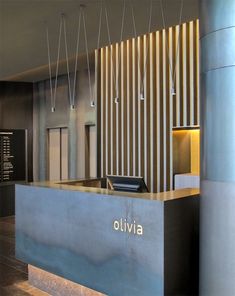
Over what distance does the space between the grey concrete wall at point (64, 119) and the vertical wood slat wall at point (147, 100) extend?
1479 mm

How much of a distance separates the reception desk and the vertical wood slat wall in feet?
9.06

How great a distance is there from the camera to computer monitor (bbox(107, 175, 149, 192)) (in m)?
4.04

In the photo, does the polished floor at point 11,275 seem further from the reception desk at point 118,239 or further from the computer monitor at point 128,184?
the computer monitor at point 128,184

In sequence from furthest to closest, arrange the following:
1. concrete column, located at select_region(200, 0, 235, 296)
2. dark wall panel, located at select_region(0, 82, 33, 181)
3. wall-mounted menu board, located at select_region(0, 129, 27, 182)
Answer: dark wall panel, located at select_region(0, 82, 33, 181) < wall-mounted menu board, located at select_region(0, 129, 27, 182) < concrete column, located at select_region(200, 0, 235, 296)

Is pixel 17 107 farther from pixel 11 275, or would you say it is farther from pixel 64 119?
pixel 11 275

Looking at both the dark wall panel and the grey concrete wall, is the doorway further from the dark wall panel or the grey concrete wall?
the dark wall panel

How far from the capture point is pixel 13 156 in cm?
1019

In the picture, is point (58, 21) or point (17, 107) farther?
point (17, 107)

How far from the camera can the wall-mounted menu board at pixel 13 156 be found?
9.87 metres

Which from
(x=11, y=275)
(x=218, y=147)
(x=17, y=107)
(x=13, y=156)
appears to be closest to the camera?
(x=218, y=147)

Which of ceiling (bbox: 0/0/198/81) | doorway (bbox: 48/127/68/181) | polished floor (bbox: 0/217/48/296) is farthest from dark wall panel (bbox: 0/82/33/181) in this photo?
polished floor (bbox: 0/217/48/296)

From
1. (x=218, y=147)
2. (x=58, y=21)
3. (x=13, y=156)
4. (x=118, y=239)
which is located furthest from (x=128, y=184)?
(x=13, y=156)

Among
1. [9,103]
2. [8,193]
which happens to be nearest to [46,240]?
[8,193]

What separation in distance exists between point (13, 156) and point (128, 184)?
680 centimetres
